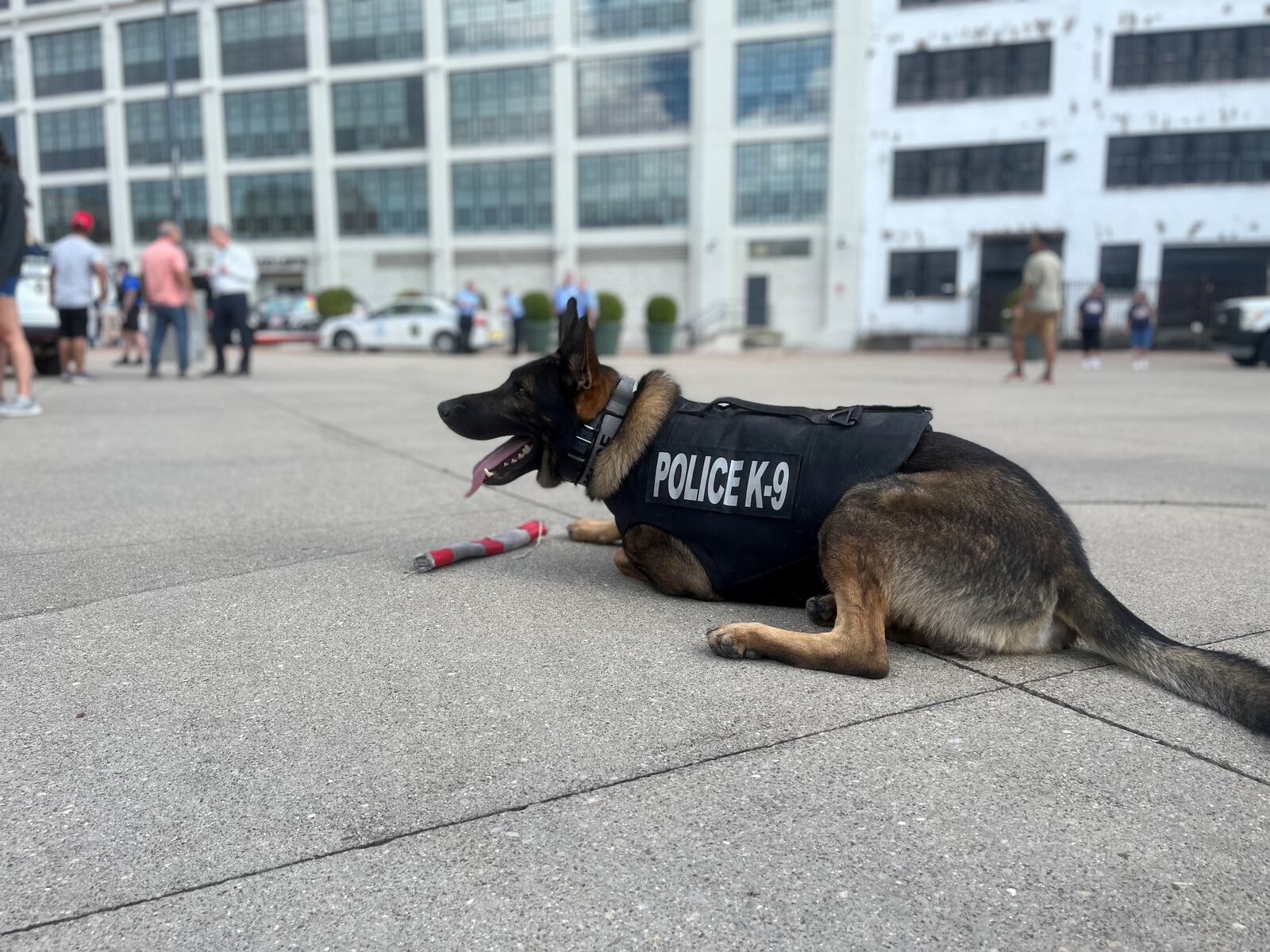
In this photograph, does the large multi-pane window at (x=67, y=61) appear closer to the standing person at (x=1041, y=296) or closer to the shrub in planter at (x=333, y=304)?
the shrub in planter at (x=333, y=304)

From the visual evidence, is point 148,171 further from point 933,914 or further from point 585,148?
point 933,914

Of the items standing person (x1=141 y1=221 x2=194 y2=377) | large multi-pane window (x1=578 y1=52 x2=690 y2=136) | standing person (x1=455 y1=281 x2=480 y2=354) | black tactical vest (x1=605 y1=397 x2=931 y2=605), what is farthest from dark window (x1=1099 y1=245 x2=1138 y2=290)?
black tactical vest (x1=605 y1=397 x2=931 y2=605)

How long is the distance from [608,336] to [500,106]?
19.3 meters

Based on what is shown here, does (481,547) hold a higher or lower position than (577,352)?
lower

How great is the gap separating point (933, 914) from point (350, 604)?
2.34 metres

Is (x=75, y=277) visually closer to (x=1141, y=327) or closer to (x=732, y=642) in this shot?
(x=732, y=642)

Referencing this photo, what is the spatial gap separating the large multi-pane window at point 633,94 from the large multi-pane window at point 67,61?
25424mm

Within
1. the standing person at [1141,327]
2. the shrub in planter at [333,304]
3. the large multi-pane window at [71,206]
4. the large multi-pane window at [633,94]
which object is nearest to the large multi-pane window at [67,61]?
the large multi-pane window at [71,206]

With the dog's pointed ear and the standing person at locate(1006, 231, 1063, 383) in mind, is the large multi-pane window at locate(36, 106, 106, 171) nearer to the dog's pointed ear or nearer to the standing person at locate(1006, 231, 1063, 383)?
the standing person at locate(1006, 231, 1063, 383)

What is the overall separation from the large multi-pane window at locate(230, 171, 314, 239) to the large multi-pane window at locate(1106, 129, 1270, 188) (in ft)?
108

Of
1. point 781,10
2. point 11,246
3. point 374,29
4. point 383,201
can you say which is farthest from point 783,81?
point 11,246

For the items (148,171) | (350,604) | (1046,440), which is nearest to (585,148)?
(148,171)

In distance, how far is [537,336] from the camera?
2739 cm

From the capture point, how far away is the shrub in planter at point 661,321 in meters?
27.9
